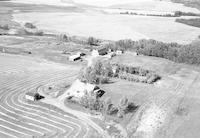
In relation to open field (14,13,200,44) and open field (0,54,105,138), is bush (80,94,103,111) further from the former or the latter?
open field (14,13,200,44)

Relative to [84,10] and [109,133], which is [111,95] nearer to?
[109,133]

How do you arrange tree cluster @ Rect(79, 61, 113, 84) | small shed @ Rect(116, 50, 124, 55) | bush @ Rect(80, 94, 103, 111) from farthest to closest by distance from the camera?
small shed @ Rect(116, 50, 124, 55)
tree cluster @ Rect(79, 61, 113, 84)
bush @ Rect(80, 94, 103, 111)

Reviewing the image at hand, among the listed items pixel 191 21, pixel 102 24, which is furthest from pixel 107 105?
pixel 191 21

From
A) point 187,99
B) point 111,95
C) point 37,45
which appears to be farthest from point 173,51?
point 37,45

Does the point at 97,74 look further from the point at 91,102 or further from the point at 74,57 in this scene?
the point at 74,57

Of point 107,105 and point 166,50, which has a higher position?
point 166,50

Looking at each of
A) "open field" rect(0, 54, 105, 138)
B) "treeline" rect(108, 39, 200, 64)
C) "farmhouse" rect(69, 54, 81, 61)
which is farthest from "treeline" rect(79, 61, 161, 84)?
"treeline" rect(108, 39, 200, 64)
